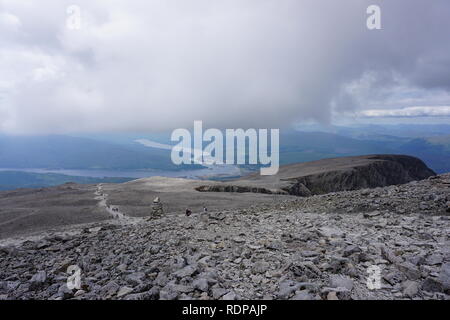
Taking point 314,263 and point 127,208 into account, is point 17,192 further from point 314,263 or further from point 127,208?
point 314,263

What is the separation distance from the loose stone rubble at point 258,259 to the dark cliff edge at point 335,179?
37050 millimetres

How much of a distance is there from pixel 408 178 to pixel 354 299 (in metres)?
95.4

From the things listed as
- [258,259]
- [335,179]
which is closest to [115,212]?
[258,259]

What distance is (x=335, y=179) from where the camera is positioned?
6612cm

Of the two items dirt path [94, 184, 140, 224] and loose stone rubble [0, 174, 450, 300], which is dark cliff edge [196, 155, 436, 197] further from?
loose stone rubble [0, 174, 450, 300]

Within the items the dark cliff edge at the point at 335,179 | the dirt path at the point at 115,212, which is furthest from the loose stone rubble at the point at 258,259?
the dark cliff edge at the point at 335,179

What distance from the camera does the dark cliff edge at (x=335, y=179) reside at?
170 feet

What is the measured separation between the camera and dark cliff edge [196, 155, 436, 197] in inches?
2040

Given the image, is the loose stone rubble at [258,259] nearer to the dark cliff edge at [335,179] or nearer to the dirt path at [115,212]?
the dirt path at [115,212]

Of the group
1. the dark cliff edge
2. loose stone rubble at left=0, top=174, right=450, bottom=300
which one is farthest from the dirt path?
the dark cliff edge

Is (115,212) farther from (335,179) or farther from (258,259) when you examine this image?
(335,179)
